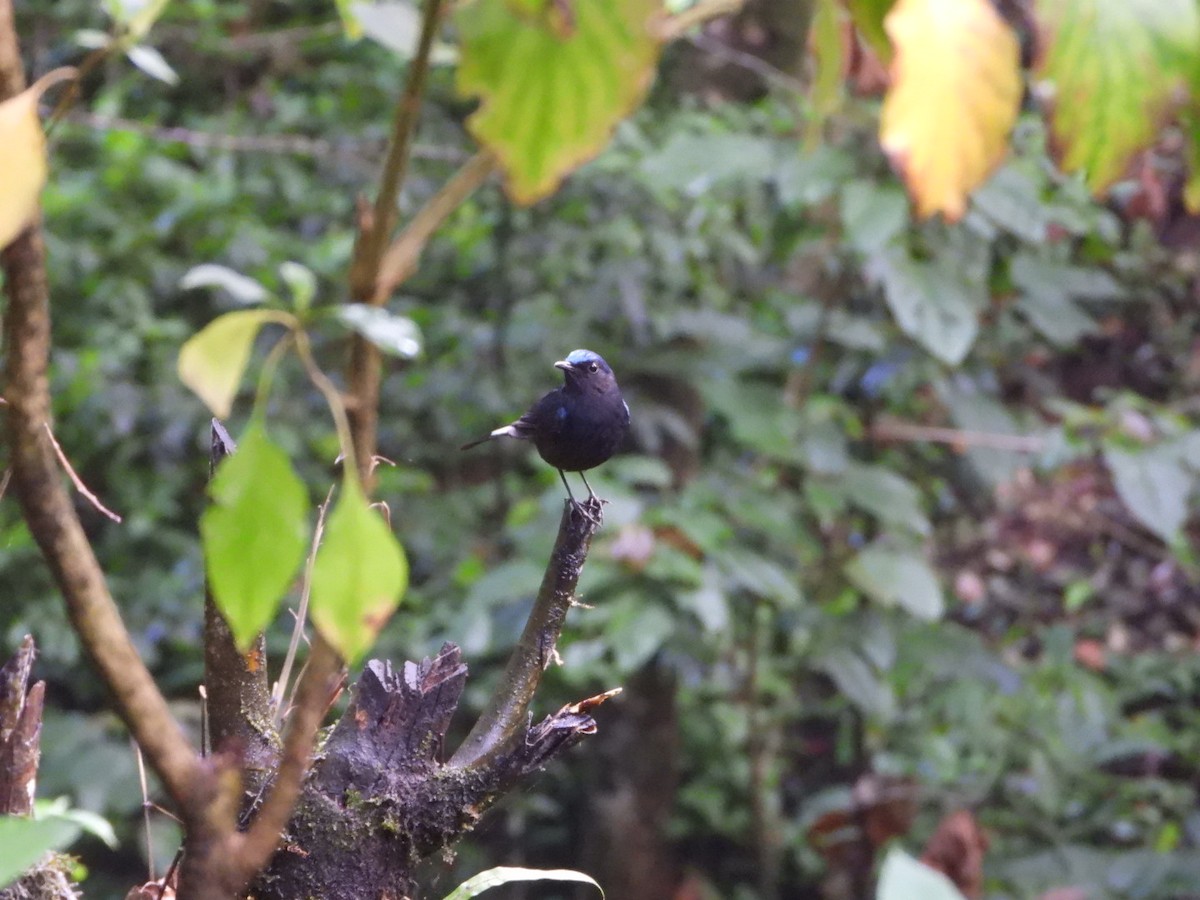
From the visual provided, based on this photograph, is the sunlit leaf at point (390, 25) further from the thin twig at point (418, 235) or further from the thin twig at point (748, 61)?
the thin twig at point (748, 61)

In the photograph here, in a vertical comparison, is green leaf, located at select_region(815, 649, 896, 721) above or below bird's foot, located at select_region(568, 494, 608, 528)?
below

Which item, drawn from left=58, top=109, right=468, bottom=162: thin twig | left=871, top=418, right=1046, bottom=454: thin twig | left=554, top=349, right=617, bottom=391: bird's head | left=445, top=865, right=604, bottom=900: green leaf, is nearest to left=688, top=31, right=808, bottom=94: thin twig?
left=58, top=109, right=468, bottom=162: thin twig

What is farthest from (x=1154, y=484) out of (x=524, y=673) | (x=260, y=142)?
(x=260, y=142)

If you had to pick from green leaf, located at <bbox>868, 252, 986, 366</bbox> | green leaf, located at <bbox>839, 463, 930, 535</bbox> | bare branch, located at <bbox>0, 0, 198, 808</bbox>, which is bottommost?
green leaf, located at <bbox>839, 463, 930, 535</bbox>

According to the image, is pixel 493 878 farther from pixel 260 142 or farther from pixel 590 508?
pixel 260 142

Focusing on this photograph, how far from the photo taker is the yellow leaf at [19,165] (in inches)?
17.1

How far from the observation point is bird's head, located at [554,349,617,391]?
1.63m

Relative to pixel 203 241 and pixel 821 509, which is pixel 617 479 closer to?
pixel 821 509

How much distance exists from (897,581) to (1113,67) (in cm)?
241

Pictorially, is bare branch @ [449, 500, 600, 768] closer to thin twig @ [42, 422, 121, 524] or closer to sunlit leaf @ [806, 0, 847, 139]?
thin twig @ [42, 422, 121, 524]

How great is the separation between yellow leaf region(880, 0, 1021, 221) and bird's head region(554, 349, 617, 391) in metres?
1.14

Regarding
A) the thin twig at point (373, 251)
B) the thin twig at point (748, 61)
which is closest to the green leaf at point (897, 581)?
the thin twig at point (748, 61)

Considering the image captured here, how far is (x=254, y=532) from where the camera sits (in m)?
0.43

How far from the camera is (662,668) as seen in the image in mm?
3314
